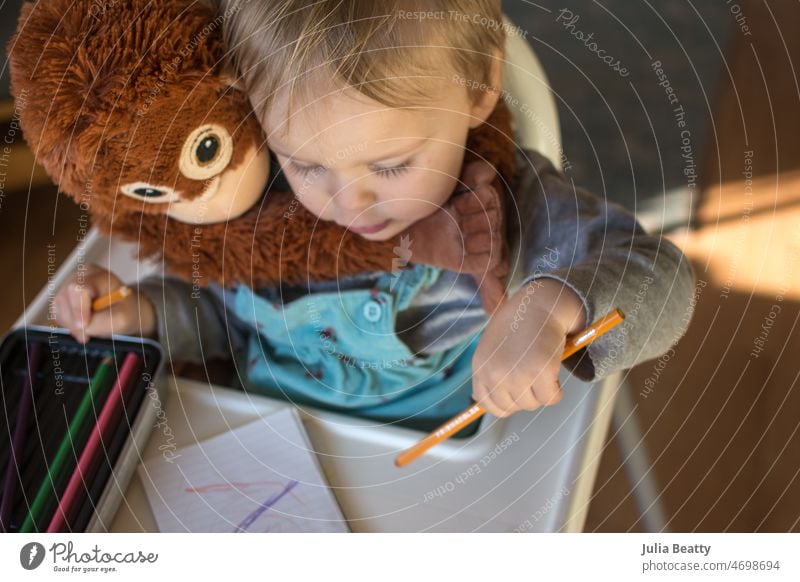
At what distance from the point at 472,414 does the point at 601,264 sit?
104mm

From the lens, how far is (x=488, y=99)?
0.40m

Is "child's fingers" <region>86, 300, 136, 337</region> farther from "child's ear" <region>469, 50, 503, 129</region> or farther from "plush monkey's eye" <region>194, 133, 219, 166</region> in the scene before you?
"child's ear" <region>469, 50, 503, 129</region>

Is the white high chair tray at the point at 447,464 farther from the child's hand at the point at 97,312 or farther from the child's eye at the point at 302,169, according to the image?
the child's eye at the point at 302,169

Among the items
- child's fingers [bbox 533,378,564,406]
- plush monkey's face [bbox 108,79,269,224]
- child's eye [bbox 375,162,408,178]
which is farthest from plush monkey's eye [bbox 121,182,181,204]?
child's fingers [bbox 533,378,564,406]

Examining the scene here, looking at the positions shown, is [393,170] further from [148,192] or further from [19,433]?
[19,433]

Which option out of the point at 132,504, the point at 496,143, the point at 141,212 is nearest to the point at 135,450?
the point at 132,504

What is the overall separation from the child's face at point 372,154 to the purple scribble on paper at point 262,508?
143 millimetres

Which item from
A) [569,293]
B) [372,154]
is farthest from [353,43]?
[569,293]

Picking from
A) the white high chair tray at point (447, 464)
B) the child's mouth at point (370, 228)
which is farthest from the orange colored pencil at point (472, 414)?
the child's mouth at point (370, 228)

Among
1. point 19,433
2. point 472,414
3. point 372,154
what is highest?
point 372,154

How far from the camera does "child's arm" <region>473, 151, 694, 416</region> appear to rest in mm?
380

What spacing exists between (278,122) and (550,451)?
0.75ft

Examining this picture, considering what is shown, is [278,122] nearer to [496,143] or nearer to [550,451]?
[496,143]

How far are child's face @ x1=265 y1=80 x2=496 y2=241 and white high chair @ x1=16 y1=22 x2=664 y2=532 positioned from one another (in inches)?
3.4
